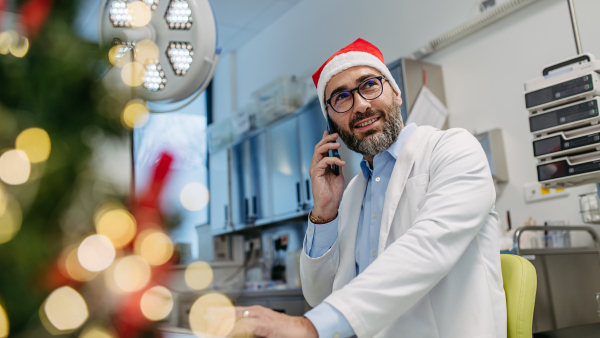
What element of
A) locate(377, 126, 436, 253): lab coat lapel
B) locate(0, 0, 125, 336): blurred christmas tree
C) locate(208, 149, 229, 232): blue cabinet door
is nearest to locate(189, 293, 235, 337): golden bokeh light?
locate(0, 0, 125, 336): blurred christmas tree

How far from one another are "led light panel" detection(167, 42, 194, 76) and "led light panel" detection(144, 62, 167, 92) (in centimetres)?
3

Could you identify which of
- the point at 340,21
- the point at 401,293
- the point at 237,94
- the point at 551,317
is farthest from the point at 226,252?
the point at 401,293

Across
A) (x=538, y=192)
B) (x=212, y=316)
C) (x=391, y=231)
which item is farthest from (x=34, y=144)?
(x=538, y=192)

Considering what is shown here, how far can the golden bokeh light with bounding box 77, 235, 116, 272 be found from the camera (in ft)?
1.15

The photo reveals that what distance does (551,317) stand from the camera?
2127mm

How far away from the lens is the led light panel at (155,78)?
113cm

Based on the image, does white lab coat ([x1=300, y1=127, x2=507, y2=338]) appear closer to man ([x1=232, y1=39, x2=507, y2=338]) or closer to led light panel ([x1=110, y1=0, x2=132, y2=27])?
man ([x1=232, y1=39, x2=507, y2=338])

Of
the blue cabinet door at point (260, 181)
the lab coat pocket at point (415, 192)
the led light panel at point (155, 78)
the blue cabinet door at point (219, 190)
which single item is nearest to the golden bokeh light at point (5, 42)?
the led light panel at point (155, 78)

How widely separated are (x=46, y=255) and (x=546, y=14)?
9.61 ft

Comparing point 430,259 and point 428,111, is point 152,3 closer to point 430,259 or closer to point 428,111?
point 430,259

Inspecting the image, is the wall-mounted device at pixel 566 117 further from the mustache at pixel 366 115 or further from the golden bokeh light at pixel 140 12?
the golden bokeh light at pixel 140 12

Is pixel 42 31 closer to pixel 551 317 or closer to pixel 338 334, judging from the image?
pixel 338 334

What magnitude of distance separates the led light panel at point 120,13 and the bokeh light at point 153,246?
75 cm

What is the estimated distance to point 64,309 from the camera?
335 mm
